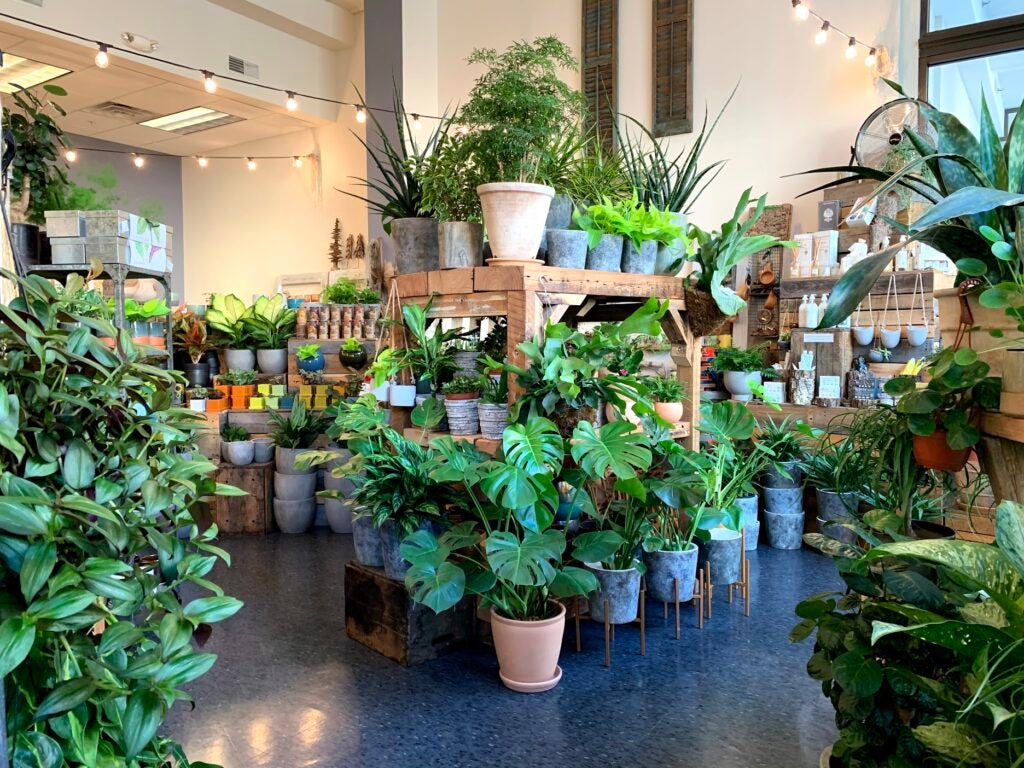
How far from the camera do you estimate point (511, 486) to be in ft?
7.09

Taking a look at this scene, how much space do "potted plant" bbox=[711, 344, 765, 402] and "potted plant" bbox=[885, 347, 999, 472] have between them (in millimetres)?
3417

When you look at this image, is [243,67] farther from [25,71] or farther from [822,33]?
[822,33]

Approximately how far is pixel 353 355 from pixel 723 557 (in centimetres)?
294

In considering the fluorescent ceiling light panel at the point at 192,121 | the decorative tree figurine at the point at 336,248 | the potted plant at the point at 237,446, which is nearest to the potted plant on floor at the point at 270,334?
the potted plant at the point at 237,446

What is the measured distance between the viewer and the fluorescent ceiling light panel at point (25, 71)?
757 cm

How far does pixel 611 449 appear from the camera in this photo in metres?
Result: 2.31

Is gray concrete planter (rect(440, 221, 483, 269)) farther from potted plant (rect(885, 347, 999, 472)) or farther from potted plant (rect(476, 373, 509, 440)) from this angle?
potted plant (rect(885, 347, 999, 472))

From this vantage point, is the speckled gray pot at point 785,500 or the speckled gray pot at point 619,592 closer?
the speckled gray pot at point 619,592

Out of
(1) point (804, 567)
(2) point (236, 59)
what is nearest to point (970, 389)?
(1) point (804, 567)

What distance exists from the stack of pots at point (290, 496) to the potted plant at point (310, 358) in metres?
0.78

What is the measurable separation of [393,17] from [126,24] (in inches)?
104

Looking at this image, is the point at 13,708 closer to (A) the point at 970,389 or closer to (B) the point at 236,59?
(A) the point at 970,389

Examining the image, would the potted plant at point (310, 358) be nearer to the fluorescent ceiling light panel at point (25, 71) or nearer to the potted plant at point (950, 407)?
the potted plant at point (950, 407)

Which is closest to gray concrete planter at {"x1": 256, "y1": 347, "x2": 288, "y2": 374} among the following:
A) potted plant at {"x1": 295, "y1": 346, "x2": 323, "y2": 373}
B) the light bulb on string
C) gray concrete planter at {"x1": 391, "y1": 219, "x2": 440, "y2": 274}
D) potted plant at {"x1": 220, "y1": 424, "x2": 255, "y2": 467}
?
potted plant at {"x1": 295, "y1": 346, "x2": 323, "y2": 373}
